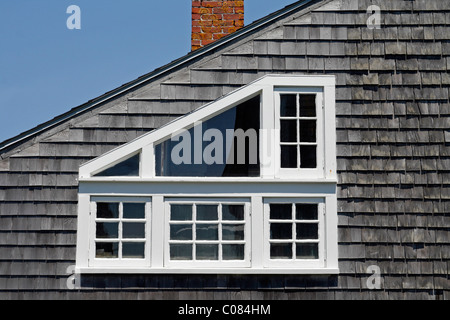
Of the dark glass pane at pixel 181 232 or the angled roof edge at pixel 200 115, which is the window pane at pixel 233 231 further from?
the angled roof edge at pixel 200 115

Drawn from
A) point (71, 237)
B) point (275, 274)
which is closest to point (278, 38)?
point (275, 274)

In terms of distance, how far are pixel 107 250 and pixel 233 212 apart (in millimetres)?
1592

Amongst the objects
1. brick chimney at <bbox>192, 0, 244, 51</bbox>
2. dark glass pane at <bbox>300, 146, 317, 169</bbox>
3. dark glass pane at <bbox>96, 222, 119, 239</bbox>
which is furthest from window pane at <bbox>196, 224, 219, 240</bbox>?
brick chimney at <bbox>192, 0, 244, 51</bbox>

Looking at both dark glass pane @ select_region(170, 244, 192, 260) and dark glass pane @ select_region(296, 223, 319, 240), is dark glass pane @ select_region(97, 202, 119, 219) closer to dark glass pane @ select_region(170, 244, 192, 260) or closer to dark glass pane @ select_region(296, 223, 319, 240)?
dark glass pane @ select_region(170, 244, 192, 260)

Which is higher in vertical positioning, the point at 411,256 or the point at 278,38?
the point at 278,38

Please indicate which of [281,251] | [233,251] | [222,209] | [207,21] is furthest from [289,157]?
[207,21]

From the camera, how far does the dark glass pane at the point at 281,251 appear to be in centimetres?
800

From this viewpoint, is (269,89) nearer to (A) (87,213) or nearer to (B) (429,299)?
(A) (87,213)

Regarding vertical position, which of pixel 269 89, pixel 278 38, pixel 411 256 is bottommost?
pixel 411 256

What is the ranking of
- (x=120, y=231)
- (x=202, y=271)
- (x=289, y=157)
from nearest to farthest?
(x=202, y=271) → (x=120, y=231) → (x=289, y=157)

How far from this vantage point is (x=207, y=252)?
26.3 feet

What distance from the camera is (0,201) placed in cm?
802

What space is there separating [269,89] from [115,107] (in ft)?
6.31

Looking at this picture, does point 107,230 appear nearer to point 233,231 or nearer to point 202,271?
point 202,271
